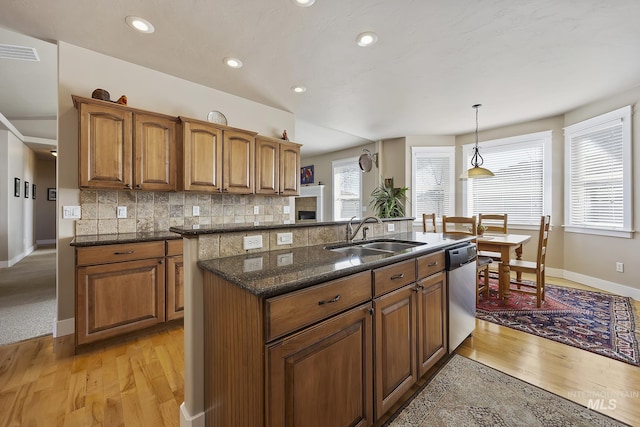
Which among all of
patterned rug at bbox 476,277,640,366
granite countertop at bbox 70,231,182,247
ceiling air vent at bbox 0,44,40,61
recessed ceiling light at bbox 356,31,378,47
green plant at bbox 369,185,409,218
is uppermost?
ceiling air vent at bbox 0,44,40,61

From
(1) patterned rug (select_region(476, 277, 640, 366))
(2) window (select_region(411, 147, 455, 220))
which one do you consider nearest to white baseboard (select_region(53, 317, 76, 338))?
(1) patterned rug (select_region(476, 277, 640, 366))

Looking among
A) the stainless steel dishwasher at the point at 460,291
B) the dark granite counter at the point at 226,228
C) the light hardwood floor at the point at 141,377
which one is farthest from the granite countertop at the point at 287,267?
the light hardwood floor at the point at 141,377

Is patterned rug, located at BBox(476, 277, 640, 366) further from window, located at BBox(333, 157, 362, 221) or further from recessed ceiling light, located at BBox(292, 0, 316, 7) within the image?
window, located at BBox(333, 157, 362, 221)

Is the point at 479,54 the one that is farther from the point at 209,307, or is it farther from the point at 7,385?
the point at 7,385

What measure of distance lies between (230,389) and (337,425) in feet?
1.58

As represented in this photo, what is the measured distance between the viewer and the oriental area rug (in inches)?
57.3

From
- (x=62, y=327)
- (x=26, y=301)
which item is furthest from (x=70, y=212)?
(x=26, y=301)

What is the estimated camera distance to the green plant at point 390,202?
531 centimetres

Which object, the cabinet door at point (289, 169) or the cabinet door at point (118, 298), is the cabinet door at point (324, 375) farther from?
the cabinet door at point (289, 169)

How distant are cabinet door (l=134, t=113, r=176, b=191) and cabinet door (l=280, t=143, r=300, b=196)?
4.45 ft

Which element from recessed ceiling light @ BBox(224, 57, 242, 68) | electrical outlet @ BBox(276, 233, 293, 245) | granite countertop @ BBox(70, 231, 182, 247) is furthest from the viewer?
recessed ceiling light @ BBox(224, 57, 242, 68)

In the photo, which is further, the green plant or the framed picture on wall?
the framed picture on wall

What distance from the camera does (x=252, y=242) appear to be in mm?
1504

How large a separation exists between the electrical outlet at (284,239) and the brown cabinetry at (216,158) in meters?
1.63
